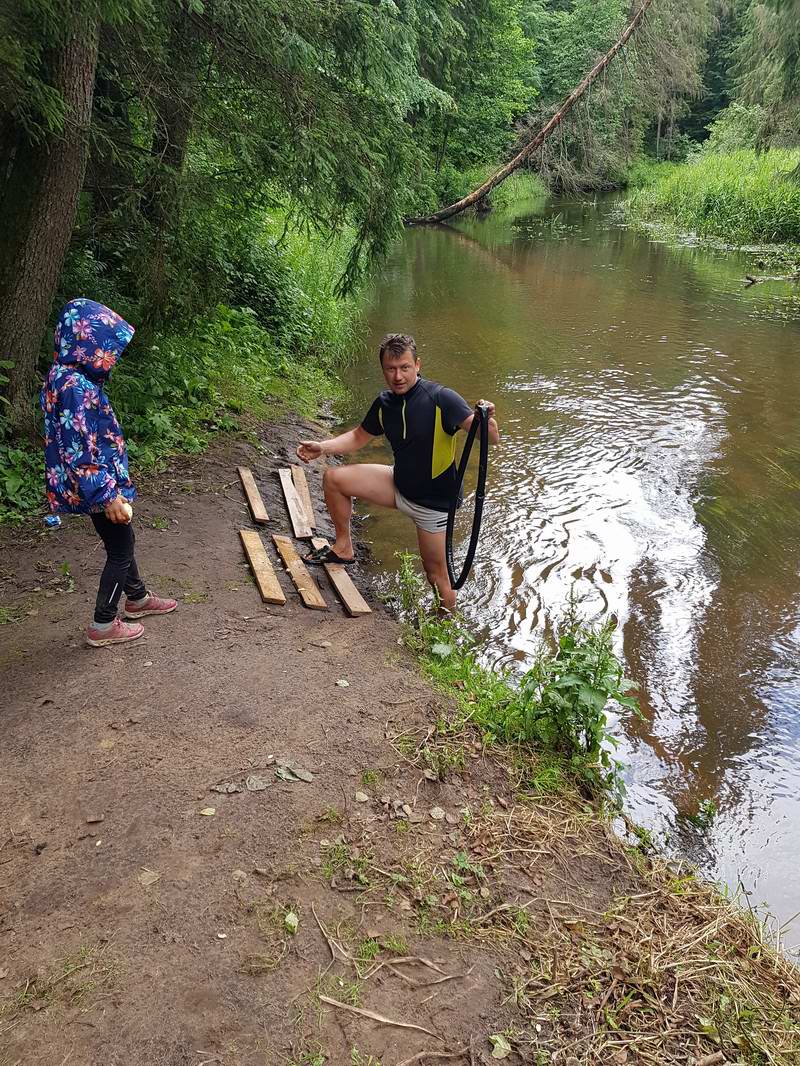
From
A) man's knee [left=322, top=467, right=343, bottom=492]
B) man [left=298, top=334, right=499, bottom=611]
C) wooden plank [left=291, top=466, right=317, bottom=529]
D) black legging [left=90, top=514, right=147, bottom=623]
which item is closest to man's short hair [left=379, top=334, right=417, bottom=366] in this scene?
man [left=298, top=334, right=499, bottom=611]

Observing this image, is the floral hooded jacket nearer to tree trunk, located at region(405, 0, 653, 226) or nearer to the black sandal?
the black sandal

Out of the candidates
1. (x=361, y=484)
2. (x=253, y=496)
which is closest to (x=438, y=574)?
(x=361, y=484)

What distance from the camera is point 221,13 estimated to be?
5.55 meters

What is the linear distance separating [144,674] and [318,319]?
28.9 feet

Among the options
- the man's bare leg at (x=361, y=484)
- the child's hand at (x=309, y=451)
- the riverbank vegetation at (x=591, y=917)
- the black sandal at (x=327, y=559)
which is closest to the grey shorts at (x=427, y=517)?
the man's bare leg at (x=361, y=484)

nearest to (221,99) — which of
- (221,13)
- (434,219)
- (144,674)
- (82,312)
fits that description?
(221,13)

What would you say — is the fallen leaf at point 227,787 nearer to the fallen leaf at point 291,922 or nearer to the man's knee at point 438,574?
the fallen leaf at point 291,922

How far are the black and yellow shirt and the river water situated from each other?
3.62ft

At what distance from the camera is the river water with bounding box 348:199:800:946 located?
398cm

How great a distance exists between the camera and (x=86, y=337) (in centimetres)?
371

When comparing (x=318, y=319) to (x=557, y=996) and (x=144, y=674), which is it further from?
(x=557, y=996)

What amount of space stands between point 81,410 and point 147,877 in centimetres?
225

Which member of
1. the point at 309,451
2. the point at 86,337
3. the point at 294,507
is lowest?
the point at 294,507

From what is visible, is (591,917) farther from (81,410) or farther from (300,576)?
(81,410)
